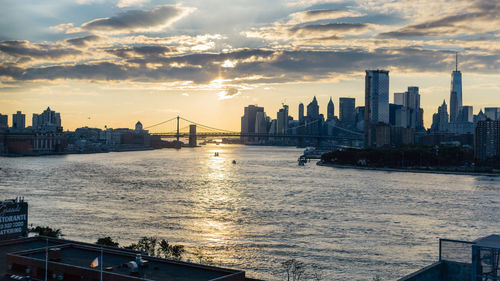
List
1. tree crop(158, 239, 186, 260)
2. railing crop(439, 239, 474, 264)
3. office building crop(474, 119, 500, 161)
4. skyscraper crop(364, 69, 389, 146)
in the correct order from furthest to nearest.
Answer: skyscraper crop(364, 69, 389, 146) → office building crop(474, 119, 500, 161) → tree crop(158, 239, 186, 260) → railing crop(439, 239, 474, 264)

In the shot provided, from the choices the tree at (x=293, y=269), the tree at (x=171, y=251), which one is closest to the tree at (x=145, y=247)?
the tree at (x=171, y=251)

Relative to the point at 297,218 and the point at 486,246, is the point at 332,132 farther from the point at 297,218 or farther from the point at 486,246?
the point at 486,246

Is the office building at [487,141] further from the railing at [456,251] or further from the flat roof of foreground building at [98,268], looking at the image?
the railing at [456,251]

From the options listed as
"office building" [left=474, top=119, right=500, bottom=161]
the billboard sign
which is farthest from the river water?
"office building" [left=474, top=119, right=500, bottom=161]

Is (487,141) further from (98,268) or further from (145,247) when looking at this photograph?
(98,268)

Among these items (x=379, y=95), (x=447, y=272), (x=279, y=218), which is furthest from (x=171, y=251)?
(x=379, y=95)

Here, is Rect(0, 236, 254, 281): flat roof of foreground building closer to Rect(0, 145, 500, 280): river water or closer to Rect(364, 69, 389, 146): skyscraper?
Rect(0, 145, 500, 280): river water

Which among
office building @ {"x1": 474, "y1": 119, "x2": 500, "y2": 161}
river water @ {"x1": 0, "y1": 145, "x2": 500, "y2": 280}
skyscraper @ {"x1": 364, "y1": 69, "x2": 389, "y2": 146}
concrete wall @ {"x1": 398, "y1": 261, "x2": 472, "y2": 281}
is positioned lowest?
river water @ {"x1": 0, "y1": 145, "x2": 500, "y2": 280}
